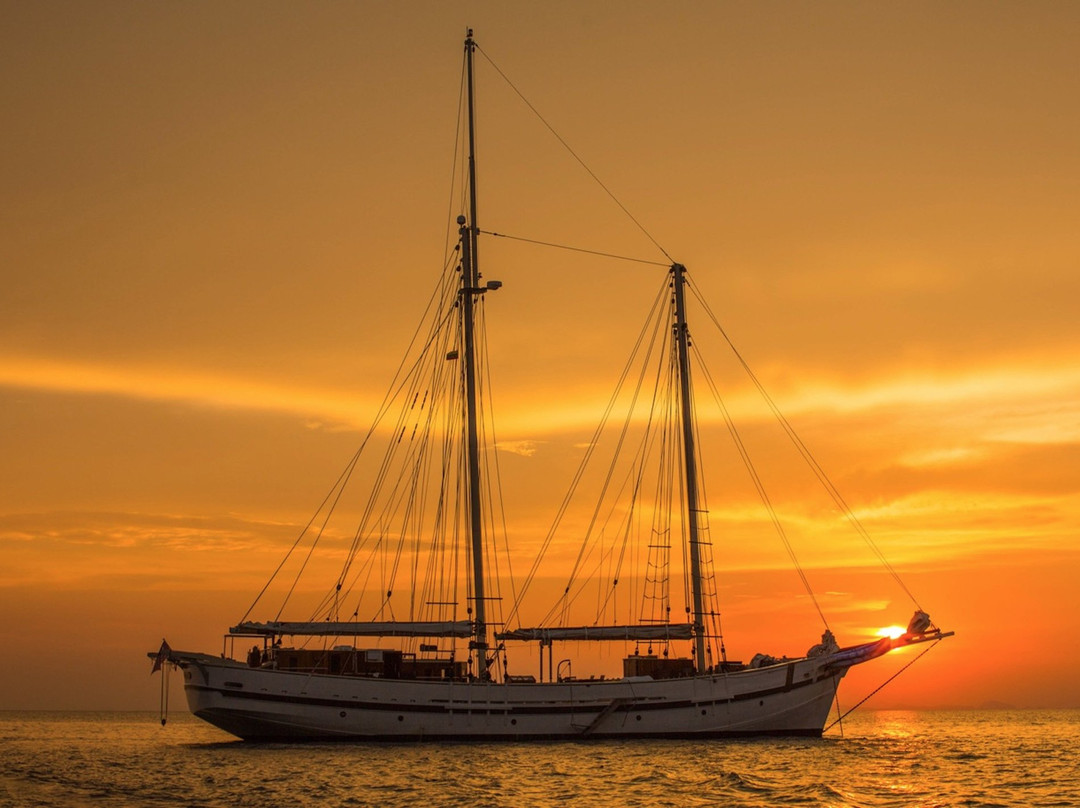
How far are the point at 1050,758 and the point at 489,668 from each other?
41.8 meters

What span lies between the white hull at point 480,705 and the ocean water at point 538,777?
1019 millimetres

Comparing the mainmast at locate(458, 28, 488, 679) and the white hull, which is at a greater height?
the mainmast at locate(458, 28, 488, 679)

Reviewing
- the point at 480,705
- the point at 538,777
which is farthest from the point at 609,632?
→ the point at 538,777

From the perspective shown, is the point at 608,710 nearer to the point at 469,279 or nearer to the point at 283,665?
the point at 283,665

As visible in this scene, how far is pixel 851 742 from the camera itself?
84.6m

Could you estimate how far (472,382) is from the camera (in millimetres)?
75188

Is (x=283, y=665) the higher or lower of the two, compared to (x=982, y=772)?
higher

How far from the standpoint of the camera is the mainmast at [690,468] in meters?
74.5

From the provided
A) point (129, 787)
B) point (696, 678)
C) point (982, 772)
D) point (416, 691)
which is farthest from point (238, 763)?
point (982, 772)

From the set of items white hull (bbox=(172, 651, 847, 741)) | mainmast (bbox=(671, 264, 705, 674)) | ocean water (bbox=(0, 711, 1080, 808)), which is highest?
mainmast (bbox=(671, 264, 705, 674))

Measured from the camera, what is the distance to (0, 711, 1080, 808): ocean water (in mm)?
50250

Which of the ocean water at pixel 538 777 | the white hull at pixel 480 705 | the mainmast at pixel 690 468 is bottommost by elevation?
the ocean water at pixel 538 777

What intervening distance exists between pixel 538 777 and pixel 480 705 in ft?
45.0

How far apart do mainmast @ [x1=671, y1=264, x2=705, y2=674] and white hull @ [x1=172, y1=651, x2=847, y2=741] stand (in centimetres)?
348
